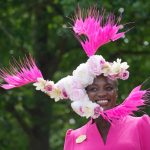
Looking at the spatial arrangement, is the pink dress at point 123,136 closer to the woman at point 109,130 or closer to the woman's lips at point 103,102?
the woman at point 109,130

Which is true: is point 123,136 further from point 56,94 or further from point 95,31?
point 95,31

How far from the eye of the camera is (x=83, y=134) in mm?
5000

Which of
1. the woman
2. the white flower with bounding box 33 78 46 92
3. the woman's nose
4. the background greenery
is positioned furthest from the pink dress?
the background greenery

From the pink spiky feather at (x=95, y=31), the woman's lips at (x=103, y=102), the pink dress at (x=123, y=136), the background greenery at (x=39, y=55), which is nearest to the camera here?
the pink dress at (x=123, y=136)

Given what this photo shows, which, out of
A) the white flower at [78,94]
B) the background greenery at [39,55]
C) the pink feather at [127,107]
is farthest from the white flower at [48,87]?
the background greenery at [39,55]

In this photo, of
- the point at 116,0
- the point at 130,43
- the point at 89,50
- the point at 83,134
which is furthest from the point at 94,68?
the point at 130,43

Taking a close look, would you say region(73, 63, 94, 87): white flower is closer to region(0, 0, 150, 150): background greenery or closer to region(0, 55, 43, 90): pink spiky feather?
region(0, 55, 43, 90): pink spiky feather

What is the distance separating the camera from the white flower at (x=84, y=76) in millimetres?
4895

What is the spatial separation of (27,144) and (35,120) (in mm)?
1263

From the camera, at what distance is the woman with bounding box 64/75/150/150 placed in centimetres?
471

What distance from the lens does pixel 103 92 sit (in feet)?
15.9

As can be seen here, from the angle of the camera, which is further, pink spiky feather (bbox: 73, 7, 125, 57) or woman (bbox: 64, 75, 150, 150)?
pink spiky feather (bbox: 73, 7, 125, 57)

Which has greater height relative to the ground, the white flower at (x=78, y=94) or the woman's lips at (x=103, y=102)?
the white flower at (x=78, y=94)

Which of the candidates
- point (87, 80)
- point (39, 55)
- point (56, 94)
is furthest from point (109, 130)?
point (39, 55)
